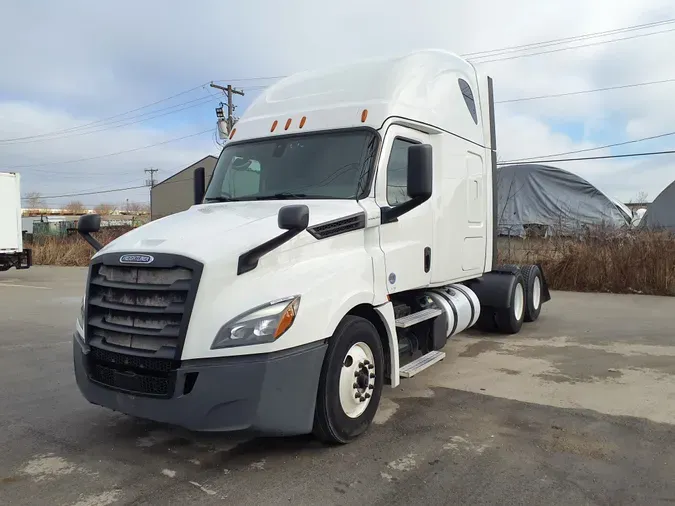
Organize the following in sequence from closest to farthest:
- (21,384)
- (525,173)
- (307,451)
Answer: (307,451) → (21,384) → (525,173)

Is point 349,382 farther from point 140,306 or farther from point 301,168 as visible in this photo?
point 301,168

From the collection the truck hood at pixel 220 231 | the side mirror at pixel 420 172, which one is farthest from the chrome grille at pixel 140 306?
the side mirror at pixel 420 172

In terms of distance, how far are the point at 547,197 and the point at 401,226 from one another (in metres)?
22.9

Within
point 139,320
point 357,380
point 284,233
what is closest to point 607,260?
point 357,380

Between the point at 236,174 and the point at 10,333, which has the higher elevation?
the point at 236,174

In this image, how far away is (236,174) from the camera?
Result: 18.6ft

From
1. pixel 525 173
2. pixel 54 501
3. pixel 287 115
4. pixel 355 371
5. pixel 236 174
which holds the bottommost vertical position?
pixel 54 501

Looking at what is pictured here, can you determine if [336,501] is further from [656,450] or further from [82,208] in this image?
[82,208]

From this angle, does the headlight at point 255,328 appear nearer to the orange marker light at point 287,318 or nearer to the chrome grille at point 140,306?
the orange marker light at point 287,318

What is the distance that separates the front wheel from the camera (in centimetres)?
413

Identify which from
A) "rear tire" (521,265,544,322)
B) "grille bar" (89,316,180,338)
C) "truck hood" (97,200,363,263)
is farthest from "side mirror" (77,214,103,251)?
"rear tire" (521,265,544,322)

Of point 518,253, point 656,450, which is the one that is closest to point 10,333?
point 656,450

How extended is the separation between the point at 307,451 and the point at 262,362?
3.33ft

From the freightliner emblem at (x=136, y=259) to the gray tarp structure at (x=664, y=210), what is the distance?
974 inches
